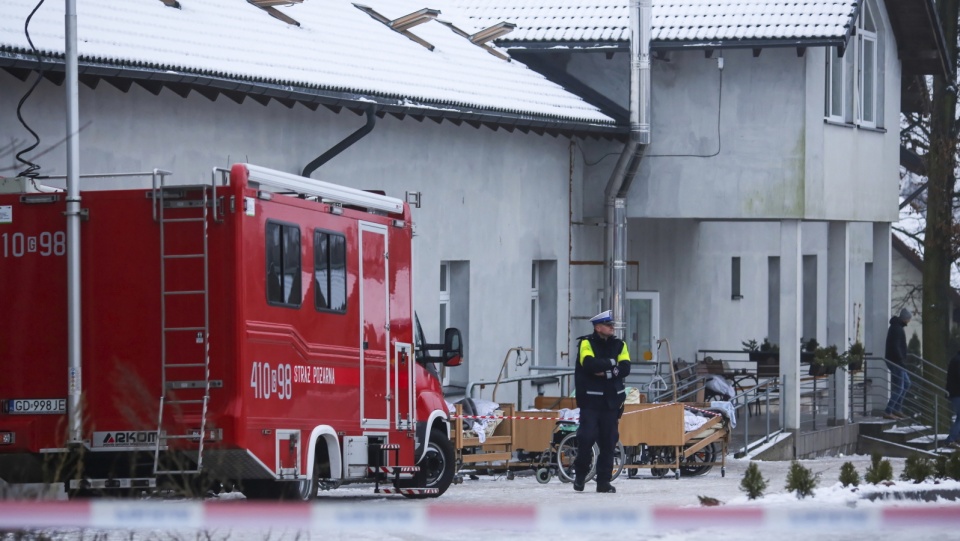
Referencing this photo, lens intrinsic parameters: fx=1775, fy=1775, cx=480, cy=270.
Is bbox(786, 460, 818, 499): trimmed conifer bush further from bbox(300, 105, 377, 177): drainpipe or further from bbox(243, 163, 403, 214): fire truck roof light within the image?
Result: bbox(300, 105, 377, 177): drainpipe

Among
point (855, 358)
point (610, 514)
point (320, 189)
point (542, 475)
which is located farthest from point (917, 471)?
point (855, 358)

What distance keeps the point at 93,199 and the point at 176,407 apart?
1617mm

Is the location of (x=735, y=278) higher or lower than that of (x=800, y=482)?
higher

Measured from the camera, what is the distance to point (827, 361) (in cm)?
2672

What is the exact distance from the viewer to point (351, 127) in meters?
20.0

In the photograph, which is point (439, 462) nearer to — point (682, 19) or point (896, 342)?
point (682, 19)

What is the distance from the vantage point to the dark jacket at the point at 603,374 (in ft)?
53.4

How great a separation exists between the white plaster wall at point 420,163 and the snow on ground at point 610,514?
335 centimetres

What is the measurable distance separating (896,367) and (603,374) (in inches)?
551

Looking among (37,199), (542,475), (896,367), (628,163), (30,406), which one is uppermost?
(628,163)

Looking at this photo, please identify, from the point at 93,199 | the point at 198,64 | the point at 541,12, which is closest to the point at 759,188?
the point at 541,12

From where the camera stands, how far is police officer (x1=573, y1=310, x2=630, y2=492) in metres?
16.3

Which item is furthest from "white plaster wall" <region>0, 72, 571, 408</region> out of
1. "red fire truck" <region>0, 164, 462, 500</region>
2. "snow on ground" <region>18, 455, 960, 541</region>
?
"snow on ground" <region>18, 455, 960, 541</region>

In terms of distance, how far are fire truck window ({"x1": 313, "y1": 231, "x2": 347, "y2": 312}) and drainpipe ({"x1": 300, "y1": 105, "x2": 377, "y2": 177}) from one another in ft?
16.7
